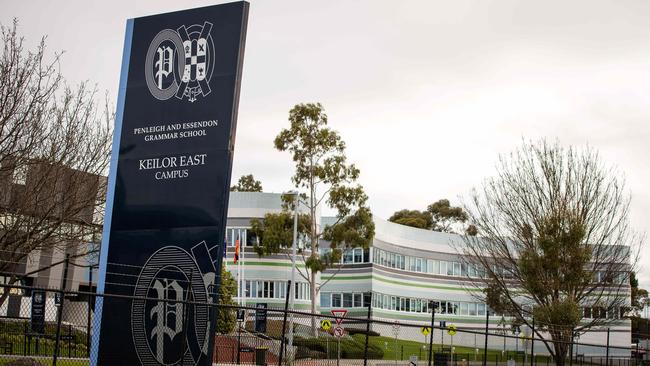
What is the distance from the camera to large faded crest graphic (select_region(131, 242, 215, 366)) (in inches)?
738

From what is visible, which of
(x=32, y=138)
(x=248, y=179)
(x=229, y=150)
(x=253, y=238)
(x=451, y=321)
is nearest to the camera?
(x=229, y=150)

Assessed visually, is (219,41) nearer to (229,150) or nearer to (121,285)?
(229,150)

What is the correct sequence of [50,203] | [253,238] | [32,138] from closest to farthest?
[32,138] < [50,203] < [253,238]

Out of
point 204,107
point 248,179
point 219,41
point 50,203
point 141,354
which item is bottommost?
point 141,354

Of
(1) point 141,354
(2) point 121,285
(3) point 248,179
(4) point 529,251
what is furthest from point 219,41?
(3) point 248,179

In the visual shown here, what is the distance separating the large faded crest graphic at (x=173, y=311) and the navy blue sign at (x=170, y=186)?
0.07ft

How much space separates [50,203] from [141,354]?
27.4 feet

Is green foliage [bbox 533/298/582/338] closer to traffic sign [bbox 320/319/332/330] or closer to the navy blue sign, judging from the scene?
traffic sign [bbox 320/319/332/330]

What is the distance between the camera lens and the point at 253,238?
64.8 m

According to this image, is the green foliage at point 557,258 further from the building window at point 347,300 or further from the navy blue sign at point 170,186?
the building window at point 347,300

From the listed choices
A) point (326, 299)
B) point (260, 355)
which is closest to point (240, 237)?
point (326, 299)

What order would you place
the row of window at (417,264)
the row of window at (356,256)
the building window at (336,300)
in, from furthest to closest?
the row of window at (417,264) → the building window at (336,300) → the row of window at (356,256)

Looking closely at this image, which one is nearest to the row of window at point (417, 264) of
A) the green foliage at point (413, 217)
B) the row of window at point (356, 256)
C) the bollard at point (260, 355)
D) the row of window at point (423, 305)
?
the row of window at point (356, 256)

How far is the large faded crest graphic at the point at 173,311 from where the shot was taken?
18.7 m
